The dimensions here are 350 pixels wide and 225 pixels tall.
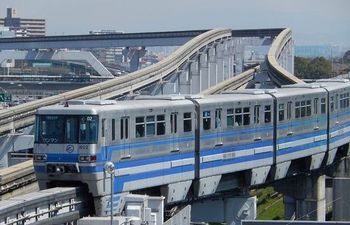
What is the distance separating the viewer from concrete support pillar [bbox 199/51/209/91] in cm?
8106

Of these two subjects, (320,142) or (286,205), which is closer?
(320,142)

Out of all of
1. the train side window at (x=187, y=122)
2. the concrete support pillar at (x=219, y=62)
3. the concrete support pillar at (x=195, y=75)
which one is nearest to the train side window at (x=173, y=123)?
the train side window at (x=187, y=122)

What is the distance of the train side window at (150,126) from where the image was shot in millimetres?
23462

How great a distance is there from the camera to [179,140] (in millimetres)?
24562

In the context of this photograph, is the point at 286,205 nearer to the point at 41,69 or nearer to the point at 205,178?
the point at 205,178

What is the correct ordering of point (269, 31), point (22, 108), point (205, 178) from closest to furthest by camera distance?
point (205, 178), point (22, 108), point (269, 31)

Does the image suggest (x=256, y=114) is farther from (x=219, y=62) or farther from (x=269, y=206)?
(x=219, y=62)

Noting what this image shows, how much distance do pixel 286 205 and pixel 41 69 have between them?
10939 centimetres

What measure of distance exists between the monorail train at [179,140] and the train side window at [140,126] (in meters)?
0.02

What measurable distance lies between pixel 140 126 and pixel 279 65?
48102 millimetres

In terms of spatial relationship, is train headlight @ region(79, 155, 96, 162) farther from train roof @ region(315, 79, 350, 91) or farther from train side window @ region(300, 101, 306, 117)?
train roof @ region(315, 79, 350, 91)

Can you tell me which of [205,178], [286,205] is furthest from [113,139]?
[286,205]

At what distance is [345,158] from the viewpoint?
37.0 meters

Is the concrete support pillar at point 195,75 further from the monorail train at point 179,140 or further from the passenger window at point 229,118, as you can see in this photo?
the passenger window at point 229,118
